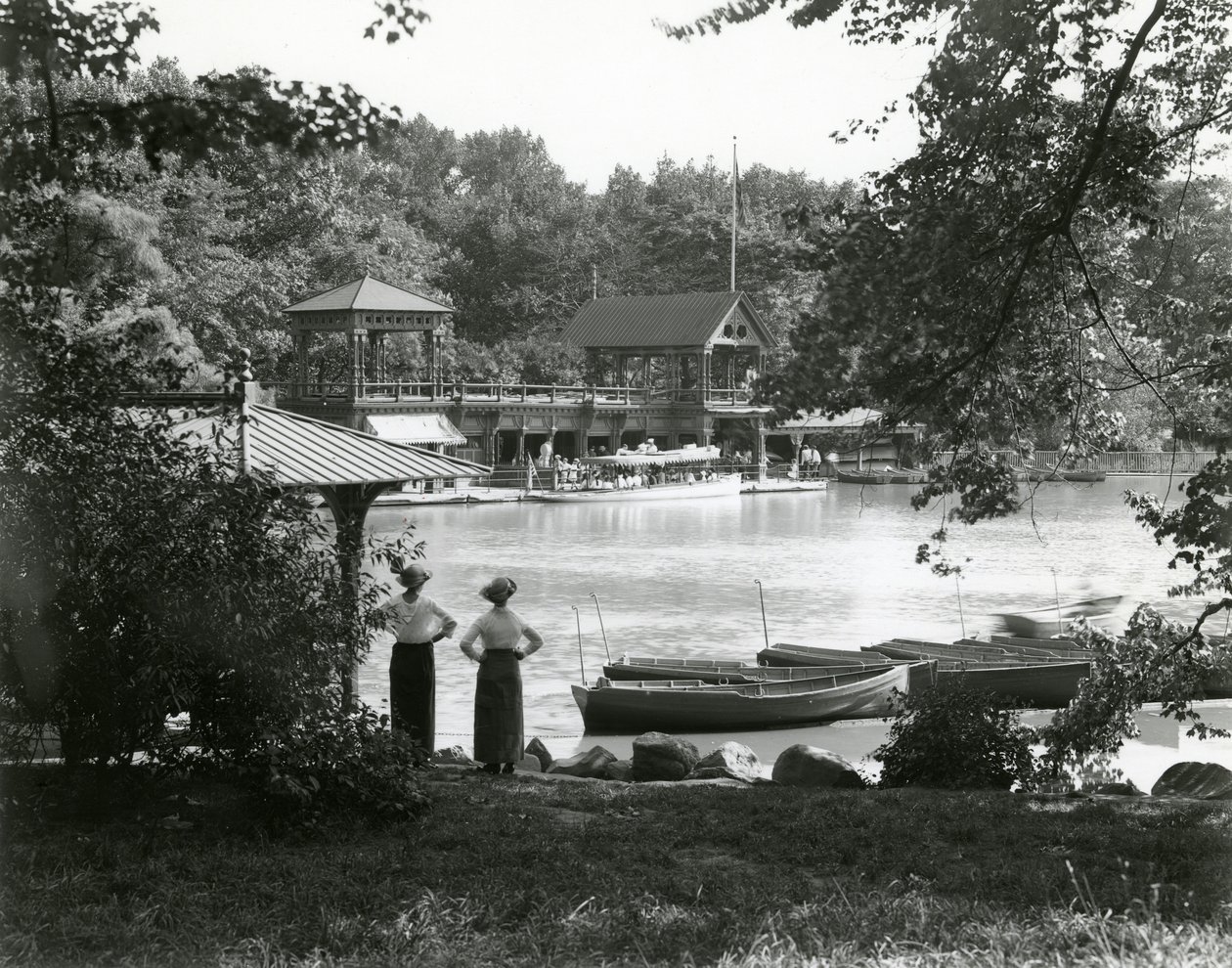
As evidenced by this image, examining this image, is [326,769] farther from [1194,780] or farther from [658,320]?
[658,320]

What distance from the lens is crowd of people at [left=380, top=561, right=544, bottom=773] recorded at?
370 inches

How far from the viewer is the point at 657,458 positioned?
52.3 m

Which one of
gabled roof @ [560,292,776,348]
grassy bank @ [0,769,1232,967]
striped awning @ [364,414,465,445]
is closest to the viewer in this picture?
grassy bank @ [0,769,1232,967]

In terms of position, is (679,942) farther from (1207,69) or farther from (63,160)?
(1207,69)

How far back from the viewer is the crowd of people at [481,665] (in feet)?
30.8

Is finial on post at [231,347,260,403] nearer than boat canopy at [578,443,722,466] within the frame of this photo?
Yes

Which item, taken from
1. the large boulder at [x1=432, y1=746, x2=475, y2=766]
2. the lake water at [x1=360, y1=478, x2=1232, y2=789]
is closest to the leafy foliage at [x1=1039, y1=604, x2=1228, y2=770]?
the lake water at [x1=360, y1=478, x2=1232, y2=789]

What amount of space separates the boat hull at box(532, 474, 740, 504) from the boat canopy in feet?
3.23

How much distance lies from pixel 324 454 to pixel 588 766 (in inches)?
134

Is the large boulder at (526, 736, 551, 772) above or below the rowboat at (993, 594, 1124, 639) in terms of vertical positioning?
above

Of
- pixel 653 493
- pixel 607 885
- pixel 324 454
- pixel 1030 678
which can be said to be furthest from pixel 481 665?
pixel 653 493

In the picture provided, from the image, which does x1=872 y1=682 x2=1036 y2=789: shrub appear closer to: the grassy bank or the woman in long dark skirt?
the grassy bank

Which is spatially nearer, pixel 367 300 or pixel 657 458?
pixel 367 300

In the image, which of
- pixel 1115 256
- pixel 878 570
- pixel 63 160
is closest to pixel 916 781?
pixel 1115 256
